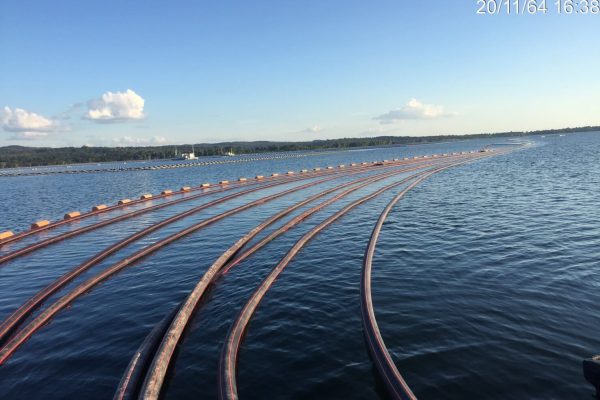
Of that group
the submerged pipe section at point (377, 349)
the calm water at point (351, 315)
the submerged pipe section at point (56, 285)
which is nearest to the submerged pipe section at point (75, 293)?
the calm water at point (351, 315)

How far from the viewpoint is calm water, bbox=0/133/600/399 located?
29.1 ft

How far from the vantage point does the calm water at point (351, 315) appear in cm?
887

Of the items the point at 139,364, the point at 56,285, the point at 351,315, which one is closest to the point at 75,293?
the point at 56,285

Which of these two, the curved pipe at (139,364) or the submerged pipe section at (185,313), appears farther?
the submerged pipe section at (185,313)

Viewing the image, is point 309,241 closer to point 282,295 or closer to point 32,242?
point 282,295

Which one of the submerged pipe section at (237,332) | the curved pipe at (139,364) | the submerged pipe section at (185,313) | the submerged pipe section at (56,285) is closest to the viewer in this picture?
the curved pipe at (139,364)

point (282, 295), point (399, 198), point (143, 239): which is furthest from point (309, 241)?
point (399, 198)

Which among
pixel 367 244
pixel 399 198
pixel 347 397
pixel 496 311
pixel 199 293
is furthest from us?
pixel 399 198

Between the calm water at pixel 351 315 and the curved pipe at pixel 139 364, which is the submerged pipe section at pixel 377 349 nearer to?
the calm water at pixel 351 315

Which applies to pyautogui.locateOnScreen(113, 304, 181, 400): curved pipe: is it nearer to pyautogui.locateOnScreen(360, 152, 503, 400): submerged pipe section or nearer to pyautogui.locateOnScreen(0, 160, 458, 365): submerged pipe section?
pyautogui.locateOnScreen(0, 160, 458, 365): submerged pipe section

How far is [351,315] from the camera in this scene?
39.5 feet

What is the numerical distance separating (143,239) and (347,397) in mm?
19749

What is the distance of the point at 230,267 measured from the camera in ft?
57.0

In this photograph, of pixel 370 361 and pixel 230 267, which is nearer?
pixel 370 361
